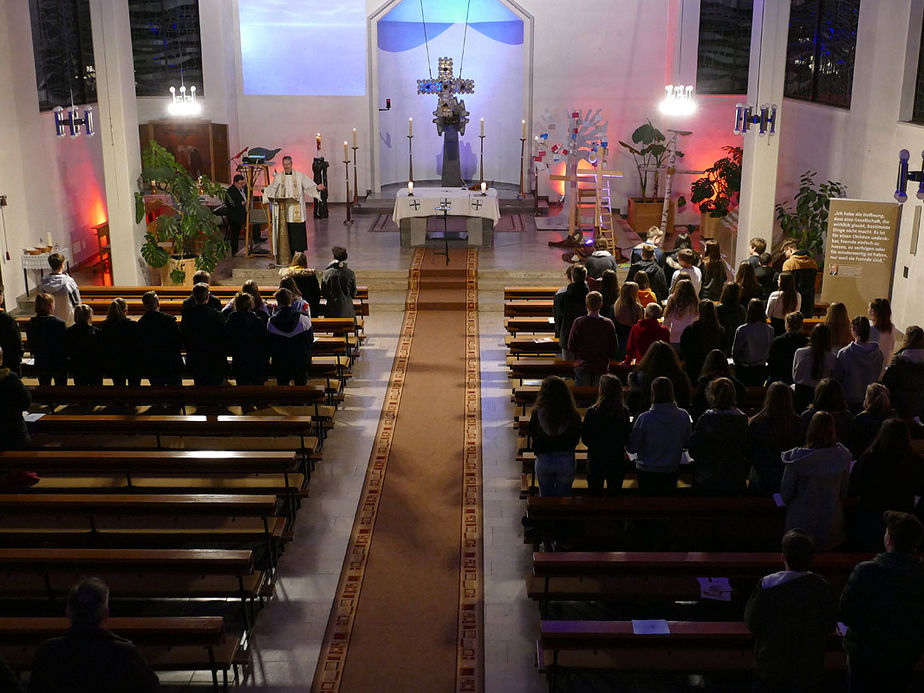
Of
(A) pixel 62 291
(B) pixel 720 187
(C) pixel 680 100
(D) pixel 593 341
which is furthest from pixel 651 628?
(B) pixel 720 187

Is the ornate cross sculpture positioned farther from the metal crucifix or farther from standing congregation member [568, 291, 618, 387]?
standing congregation member [568, 291, 618, 387]

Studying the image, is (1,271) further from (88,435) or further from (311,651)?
(311,651)

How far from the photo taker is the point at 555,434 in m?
5.97

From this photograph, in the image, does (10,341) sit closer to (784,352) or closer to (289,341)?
(289,341)

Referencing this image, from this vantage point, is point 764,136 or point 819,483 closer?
point 819,483

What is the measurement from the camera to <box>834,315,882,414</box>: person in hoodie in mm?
7074

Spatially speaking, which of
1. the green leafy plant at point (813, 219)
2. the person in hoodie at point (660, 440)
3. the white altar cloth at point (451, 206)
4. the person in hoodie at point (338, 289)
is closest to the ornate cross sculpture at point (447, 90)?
the white altar cloth at point (451, 206)

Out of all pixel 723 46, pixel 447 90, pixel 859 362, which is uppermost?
pixel 723 46

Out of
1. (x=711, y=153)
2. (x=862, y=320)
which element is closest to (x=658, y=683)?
(x=862, y=320)

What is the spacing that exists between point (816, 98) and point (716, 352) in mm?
9828

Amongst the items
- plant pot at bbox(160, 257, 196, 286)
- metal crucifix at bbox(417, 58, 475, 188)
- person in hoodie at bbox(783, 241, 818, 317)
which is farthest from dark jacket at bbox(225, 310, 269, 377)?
metal crucifix at bbox(417, 58, 475, 188)

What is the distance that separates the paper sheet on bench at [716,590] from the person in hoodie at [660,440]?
879 millimetres

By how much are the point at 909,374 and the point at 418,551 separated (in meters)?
3.67

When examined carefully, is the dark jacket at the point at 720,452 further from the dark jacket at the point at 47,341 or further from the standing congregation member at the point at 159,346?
the dark jacket at the point at 47,341
